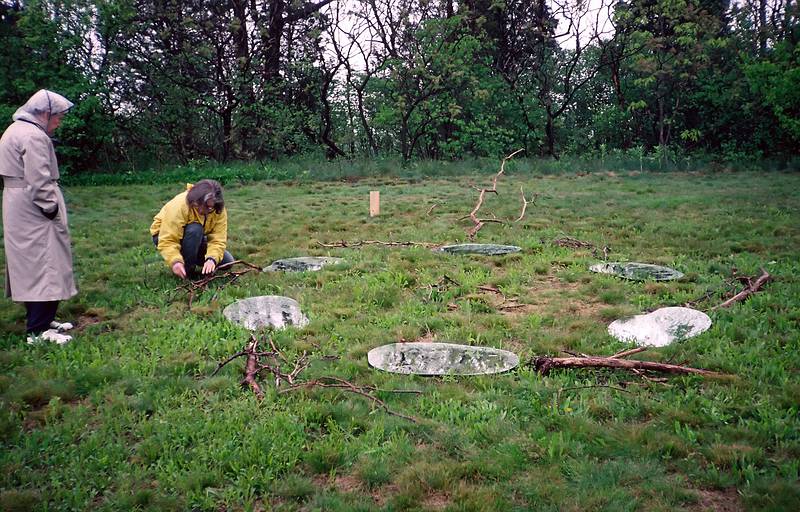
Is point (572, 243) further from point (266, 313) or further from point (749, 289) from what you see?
point (266, 313)

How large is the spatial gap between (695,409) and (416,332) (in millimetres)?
1788

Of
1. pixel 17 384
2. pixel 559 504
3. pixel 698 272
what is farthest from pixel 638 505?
pixel 698 272

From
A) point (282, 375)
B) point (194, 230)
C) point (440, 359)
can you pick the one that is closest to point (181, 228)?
point (194, 230)

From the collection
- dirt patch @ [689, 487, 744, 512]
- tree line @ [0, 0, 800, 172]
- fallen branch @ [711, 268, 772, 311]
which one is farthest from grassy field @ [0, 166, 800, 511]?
tree line @ [0, 0, 800, 172]

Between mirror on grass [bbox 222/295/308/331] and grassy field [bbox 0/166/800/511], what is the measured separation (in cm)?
16

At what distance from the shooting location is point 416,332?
155 inches

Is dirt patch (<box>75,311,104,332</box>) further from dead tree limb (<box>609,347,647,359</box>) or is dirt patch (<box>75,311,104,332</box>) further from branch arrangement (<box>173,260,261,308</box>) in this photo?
dead tree limb (<box>609,347,647,359</box>)

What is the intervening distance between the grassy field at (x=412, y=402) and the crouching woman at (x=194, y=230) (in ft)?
1.13

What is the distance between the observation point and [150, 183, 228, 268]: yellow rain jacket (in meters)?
4.87

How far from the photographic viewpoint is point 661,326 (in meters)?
3.94

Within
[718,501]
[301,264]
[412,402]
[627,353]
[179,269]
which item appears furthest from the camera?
[301,264]

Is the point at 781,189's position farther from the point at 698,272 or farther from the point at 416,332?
the point at 416,332

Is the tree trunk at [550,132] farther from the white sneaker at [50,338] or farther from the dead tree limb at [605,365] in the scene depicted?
the white sneaker at [50,338]

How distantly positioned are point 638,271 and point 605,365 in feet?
7.65
